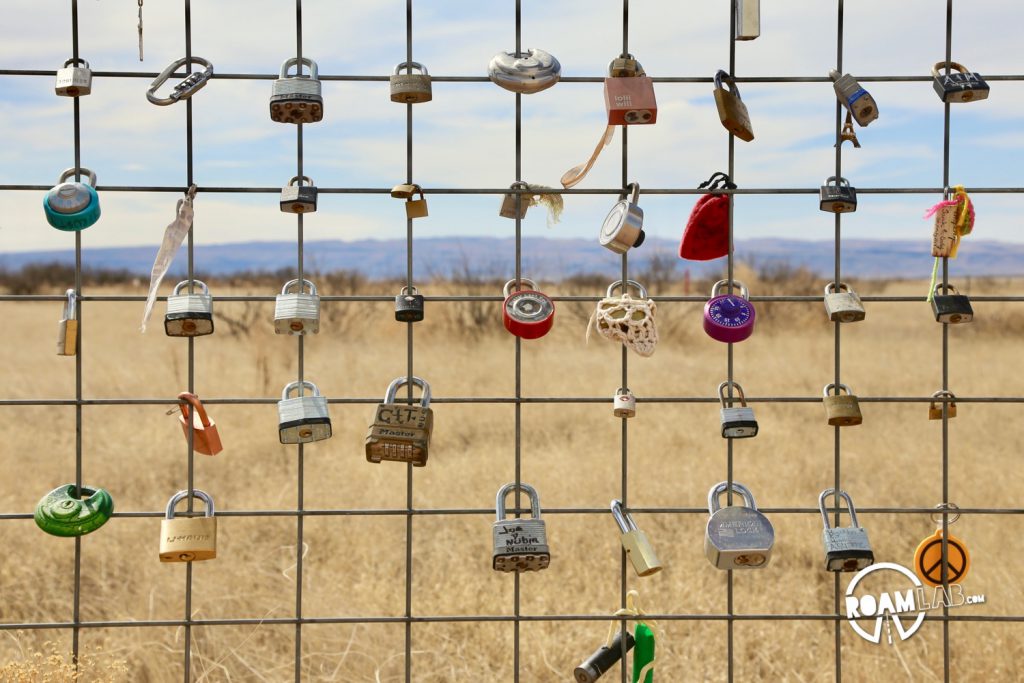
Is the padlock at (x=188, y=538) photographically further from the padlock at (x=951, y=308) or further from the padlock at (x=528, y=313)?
→ the padlock at (x=951, y=308)

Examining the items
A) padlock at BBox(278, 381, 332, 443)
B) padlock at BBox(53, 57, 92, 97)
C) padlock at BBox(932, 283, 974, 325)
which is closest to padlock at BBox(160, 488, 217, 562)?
padlock at BBox(278, 381, 332, 443)

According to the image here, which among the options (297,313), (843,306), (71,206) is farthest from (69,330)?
(843,306)

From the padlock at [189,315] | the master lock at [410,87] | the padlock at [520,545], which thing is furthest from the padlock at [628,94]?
the padlock at [189,315]

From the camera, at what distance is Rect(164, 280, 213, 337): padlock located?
284cm

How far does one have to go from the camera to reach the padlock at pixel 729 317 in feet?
9.55

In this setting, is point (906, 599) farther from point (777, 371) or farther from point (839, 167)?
point (777, 371)

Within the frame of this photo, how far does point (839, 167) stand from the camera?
3.09 metres

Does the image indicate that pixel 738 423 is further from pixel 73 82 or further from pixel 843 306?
pixel 73 82

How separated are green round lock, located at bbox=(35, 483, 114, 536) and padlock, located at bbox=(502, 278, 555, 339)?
1.28 m

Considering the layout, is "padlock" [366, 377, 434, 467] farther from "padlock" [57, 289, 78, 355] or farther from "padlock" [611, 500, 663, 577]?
"padlock" [57, 289, 78, 355]

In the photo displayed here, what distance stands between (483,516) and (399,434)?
5.44 metres

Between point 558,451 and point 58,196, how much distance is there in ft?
26.0

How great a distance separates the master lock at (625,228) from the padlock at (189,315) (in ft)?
3.73

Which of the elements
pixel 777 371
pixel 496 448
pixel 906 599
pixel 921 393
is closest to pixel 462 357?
pixel 777 371
